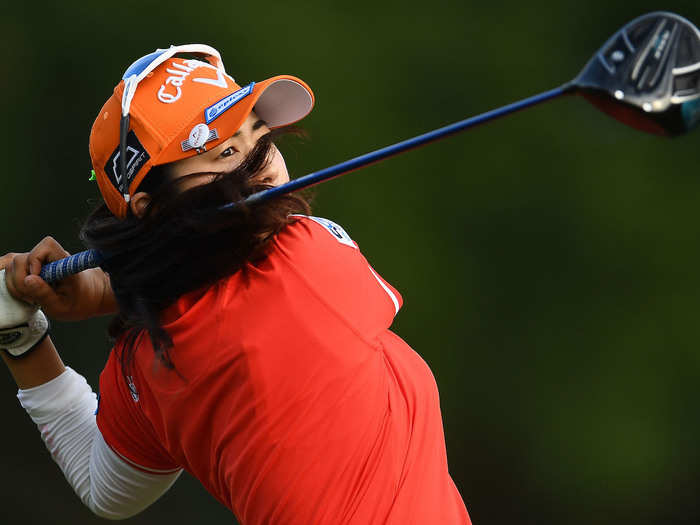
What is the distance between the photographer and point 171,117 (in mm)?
1474

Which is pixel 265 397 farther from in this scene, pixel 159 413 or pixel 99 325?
pixel 99 325

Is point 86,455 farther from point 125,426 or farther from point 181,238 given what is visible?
point 181,238

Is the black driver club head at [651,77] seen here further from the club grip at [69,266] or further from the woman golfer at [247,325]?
the club grip at [69,266]

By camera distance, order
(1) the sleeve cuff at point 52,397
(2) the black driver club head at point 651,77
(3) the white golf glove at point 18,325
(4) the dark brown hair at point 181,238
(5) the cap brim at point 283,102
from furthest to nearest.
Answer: (1) the sleeve cuff at point 52,397, (3) the white golf glove at point 18,325, (5) the cap brim at point 283,102, (4) the dark brown hair at point 181,238, (2) the black driver club head at point 651,77

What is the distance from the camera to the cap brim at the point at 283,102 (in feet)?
5.14

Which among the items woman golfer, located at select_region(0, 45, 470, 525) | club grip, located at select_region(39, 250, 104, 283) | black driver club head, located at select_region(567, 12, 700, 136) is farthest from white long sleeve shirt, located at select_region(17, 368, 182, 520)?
black driver club head, located at select_region(567, 12, 700, 136)

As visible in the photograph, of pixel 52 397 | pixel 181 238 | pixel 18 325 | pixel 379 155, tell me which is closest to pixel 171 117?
pixel 181 238

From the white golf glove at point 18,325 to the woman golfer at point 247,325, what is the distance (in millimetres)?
209

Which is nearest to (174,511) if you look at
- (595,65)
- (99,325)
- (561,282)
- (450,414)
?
(99,325)

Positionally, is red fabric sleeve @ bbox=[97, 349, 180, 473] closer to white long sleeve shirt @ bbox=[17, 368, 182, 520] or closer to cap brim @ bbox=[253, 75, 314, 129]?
white long sleeve shirt @ bbox=[17, 368, 182, 520]

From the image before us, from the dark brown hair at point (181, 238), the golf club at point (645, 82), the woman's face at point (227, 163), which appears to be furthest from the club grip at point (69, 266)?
the golf club at point (645, 82)

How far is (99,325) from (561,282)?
1.64m

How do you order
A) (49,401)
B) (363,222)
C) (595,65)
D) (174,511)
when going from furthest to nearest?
(174,511), (363,222), (49,401), (595,65)

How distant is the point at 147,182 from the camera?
1482 millimetres
